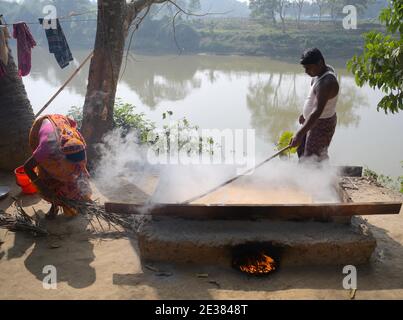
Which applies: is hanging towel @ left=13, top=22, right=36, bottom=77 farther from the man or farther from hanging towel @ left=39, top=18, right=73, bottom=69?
the man

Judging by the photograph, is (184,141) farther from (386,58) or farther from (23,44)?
(386,58)

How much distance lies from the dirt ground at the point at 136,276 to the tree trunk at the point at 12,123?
1859 millimetres

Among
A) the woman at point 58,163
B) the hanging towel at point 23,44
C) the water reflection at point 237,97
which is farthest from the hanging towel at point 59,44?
the water reflection at point 237,97

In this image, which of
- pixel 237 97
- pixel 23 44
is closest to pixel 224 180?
pixel 23 44

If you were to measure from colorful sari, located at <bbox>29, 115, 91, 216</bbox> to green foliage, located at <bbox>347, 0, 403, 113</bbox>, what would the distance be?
116 inches

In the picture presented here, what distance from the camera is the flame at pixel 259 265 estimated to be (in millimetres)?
2854

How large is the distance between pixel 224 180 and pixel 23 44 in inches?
155

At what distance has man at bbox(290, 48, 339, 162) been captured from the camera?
3195 millimetres

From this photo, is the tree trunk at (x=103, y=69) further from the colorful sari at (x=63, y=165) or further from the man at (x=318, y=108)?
the man at (x=318, y=108)

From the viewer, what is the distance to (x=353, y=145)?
9922mm

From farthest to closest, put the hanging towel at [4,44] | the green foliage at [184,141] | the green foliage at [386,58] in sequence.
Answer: the green foliage at [184,141], the hanging towel at [4,44], the green foliage at [386,58]

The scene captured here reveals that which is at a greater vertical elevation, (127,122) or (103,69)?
(103,69)

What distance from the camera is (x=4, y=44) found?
15.0ft

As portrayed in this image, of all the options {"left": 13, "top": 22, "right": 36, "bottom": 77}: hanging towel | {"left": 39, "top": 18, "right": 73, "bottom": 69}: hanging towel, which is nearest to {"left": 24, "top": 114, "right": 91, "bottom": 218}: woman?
{"left": 13, "top": 22, "right": 36, "bottom": 77}: hanging towel
